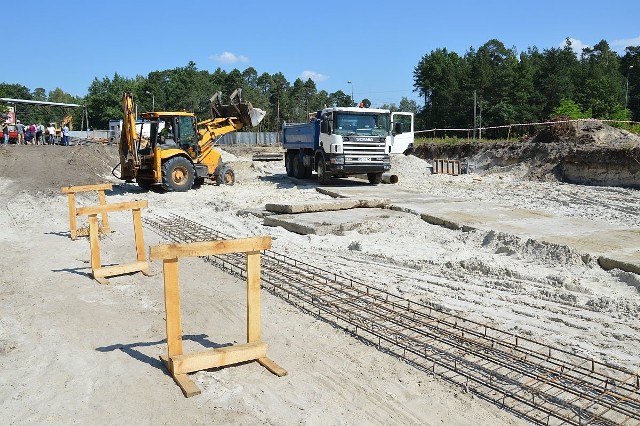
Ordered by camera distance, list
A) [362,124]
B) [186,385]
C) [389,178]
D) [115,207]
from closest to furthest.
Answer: [186,385] < [115,207] < [362,124] < [389,178]

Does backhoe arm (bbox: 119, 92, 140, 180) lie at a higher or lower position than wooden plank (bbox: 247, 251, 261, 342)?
higher

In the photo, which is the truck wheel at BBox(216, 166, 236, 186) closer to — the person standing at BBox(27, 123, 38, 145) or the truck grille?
the truck grille

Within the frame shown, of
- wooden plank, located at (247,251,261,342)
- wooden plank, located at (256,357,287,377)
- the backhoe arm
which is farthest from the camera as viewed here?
the backhoe arm

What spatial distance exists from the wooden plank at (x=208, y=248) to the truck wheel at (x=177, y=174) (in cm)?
1295

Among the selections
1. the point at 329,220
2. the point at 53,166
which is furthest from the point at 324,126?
the point at 53,166

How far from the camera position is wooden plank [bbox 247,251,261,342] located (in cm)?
467

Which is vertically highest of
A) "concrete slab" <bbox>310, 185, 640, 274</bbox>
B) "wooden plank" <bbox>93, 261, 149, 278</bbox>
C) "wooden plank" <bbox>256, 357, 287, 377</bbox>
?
"concrete slab" <bbox>310, 185, 640, 274</bbox>

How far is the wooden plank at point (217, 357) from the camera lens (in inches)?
171

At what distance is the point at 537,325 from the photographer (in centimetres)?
542

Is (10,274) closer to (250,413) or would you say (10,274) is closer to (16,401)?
(16,401)

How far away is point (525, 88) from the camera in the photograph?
191ft

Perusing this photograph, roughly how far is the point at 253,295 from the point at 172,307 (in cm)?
68

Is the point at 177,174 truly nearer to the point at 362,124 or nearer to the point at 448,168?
the point at 362,124

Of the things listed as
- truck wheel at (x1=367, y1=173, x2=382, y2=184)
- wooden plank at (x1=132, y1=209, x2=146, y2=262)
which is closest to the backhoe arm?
truck wheel at (x1=367, y1=173, x2=382, y2=184)
